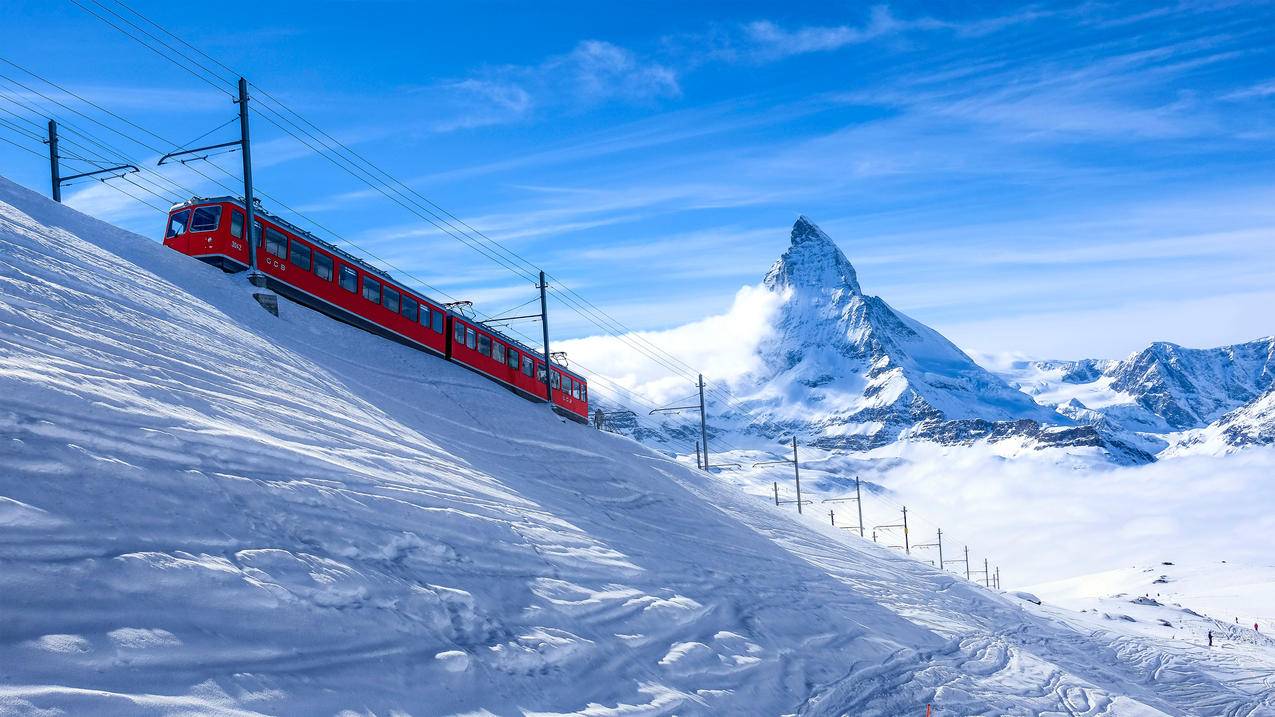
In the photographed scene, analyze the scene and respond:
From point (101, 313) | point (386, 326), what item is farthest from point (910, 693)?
point (386, 326)

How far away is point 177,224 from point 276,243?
2831 millimetres

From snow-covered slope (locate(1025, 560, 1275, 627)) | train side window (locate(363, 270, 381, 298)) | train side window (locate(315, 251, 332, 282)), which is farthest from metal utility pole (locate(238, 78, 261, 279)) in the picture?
snow-covered slope (locate(1025, 560, 1275, 627))

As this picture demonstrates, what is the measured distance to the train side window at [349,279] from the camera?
2920 cm

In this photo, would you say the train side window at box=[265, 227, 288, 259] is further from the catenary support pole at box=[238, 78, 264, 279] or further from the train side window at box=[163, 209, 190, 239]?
the train side window at box=[163, 209, 190, 239]

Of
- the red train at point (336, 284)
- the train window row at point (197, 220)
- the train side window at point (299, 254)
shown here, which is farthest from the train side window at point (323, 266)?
the train window row at point (197, 220)

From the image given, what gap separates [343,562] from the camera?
426 inches

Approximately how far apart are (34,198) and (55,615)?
1612 centimetres

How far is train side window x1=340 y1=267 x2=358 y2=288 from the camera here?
29.2 m

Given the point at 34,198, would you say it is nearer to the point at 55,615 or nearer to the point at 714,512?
the point at 55,615

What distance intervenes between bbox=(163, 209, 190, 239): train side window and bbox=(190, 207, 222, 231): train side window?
16.2 inches

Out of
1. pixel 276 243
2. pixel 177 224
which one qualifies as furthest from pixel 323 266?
pixel 177 224

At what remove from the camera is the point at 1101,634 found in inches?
1436

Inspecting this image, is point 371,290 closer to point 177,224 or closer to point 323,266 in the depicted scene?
point 323,266

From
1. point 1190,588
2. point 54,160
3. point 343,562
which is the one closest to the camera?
point 343,562
